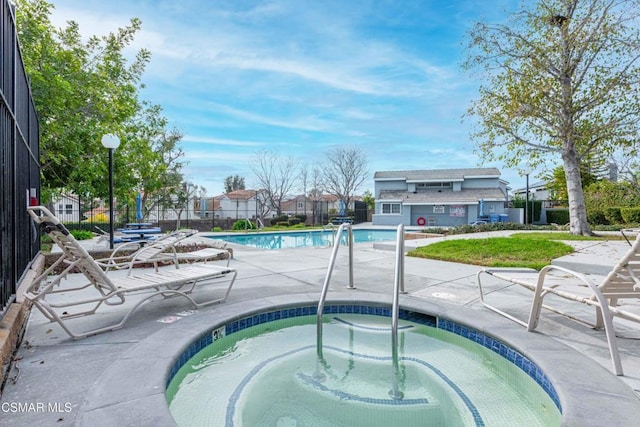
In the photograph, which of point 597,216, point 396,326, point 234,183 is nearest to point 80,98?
point 396,326

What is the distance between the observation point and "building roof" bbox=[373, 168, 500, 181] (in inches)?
1128

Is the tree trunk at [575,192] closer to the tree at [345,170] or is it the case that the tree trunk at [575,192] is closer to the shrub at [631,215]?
the shrub at [631,215]

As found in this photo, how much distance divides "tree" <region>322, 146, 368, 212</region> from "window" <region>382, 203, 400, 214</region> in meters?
7.88

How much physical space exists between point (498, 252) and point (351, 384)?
6542 mm

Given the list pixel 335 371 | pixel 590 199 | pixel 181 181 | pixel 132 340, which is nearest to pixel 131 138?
pixel 132 340

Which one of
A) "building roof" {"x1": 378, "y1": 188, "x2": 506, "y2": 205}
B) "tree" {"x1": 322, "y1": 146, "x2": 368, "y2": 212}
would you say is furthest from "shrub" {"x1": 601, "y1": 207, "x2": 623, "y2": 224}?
"tree" {"x1": 322, "y1": 146, "x2": 368, "y2": 212}

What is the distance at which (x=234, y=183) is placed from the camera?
5541cm

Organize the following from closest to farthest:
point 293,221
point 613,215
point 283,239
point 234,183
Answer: point 283,239 < point 613,215 < point 293,221 < point 234,183

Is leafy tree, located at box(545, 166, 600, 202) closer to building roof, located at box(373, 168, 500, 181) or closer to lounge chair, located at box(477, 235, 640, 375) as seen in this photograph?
building roof, located at box(373, 168, 500, 181)

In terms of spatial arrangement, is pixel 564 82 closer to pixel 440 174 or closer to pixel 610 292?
pixel 610 292

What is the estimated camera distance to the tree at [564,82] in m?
11.2

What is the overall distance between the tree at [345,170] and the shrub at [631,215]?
71.8 feet

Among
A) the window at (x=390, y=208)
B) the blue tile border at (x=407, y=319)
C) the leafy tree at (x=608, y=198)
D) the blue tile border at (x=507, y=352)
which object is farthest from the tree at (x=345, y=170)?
the blue tile border at (x=507, y=352)

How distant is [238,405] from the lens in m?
2.39
